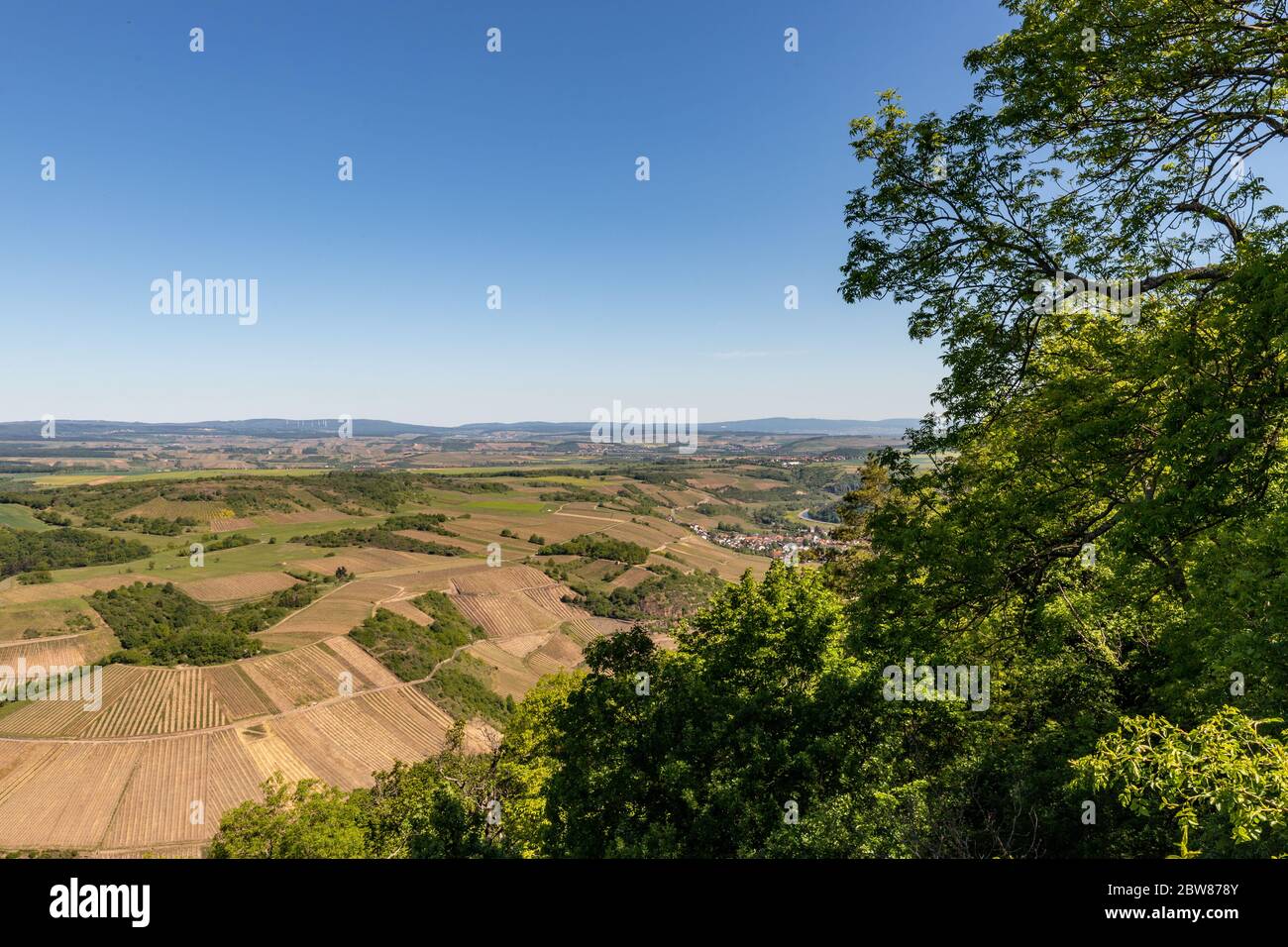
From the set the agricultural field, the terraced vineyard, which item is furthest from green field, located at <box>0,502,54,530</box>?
the terraced vineyard

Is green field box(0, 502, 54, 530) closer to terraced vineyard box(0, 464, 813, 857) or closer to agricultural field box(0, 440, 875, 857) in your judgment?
agricultural field box(0, 440, 875, 857)

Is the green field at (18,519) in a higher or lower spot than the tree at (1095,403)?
lower

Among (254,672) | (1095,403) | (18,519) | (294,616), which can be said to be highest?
(1095,403)

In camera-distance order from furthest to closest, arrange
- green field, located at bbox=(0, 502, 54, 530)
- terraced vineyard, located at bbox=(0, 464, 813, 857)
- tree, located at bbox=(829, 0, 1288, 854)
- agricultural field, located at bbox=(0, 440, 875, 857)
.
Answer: green field, located at bbox=(0, 502, 54, 530), agricultural field, located at bbox=(0, 440, 875, 857), terraced vineyard, located at bbox=(0, 464, 813, 857), tree, located at bbox=(829, 0, 1288, 854)

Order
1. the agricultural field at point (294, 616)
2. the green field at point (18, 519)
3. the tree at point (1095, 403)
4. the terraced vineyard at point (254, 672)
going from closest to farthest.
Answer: the tree at point (1095, 403), the terraced vineyard at point (254, 672), the agricultural field at point (294, 616), the green field at point (18, 519)

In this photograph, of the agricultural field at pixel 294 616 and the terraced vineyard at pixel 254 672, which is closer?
the terraced vineyard at pixel 254 672

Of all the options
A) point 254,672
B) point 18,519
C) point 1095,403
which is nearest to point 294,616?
point 254,672

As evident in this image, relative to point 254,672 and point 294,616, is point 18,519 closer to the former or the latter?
point 294,616

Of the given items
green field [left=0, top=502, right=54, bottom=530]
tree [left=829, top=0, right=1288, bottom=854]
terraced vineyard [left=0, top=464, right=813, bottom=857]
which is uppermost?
tree [left=829, top=0, right=1288, bottom=854]

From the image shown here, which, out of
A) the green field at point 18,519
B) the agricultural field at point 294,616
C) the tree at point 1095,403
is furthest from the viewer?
the green field at point 18,519

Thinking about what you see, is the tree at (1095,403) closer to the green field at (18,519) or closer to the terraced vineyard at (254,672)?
the terraced vineyard at (254,672)

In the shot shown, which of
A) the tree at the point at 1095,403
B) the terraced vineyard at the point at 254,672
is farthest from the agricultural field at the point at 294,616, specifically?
the tree at the point at 1095,403

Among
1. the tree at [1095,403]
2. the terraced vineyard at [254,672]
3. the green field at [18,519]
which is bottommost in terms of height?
the terraced vineyard at [254,672]
